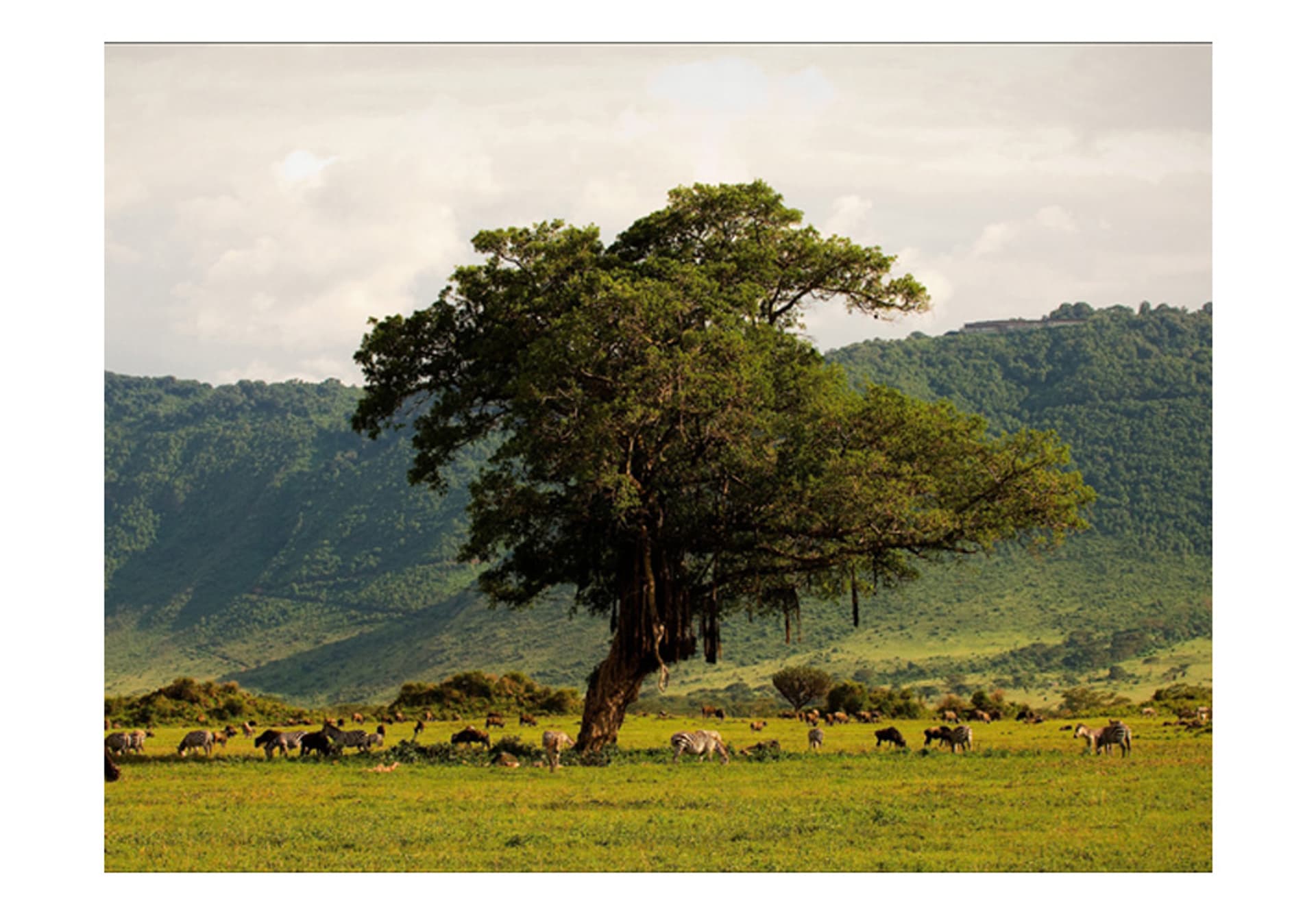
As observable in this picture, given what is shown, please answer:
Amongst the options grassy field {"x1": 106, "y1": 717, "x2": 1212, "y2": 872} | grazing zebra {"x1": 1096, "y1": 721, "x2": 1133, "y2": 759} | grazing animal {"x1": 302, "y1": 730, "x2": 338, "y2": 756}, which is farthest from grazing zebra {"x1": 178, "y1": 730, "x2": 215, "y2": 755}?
grazing zebra {"x1": 1096, "y1": 721, "x2": 1133, "y2": 759}

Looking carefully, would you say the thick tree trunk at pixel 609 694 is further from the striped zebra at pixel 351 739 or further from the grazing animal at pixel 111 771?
the grazing animal at pixel 111 771

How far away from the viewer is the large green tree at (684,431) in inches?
843

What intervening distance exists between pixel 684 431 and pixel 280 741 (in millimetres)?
9305

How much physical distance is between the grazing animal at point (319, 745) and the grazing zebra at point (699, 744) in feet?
19.6

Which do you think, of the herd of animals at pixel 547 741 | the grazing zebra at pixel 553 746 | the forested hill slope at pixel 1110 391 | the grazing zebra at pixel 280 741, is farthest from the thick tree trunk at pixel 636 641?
the forested hill slope at pixel 1110 391

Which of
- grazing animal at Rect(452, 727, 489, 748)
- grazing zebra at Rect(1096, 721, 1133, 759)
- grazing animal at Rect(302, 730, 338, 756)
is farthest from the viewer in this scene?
grazing animal at Rect(452, 727, 489, 748)

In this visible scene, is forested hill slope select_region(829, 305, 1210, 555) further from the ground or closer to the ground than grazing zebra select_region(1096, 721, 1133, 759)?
further from the ground

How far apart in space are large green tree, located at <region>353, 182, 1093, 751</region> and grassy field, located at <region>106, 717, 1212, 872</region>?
11.0 ft

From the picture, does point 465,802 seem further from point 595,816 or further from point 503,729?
point 503,729

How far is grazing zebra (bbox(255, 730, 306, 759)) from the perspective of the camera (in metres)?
24.1

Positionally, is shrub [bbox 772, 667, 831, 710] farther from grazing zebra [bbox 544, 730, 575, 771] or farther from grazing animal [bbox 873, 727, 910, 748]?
grazing zebra [bbox 544, 730, 575, 771]

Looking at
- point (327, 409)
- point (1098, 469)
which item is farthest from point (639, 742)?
point (327, 409)

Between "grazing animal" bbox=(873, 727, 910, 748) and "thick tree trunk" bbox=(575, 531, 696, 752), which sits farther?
"grazing animal" bbox=(873, 727, 910, 748)

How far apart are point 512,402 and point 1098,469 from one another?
6539 cm
